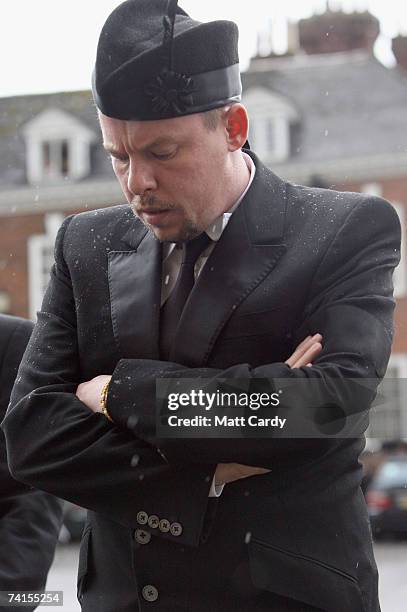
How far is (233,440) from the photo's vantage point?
2361 mm

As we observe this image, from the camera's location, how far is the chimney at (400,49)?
88.0 ft

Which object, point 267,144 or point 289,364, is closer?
point 289,364

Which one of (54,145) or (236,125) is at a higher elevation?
(236,125)

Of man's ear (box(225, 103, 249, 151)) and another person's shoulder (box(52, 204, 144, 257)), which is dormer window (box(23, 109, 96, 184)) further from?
man's ear (box(225, 103, 249, 151))

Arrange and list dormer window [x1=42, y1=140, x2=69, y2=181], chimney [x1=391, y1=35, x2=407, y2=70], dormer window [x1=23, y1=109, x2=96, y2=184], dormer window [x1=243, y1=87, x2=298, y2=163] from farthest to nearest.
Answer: chimney [x1=391, y1=35, x2=407, y2=70] → dormer window [x1=42, y1=140, x2=69, y2=181] → dormer window [x1=23, y1=109, x2=96, y2=184] → dormer window [x1=243, y1=87, x2=298, y2=163]

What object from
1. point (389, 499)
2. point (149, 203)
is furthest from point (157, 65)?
point (389, 499)

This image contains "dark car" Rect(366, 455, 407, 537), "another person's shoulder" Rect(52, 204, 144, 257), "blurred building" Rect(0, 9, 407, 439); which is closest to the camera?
"another person's shoulder" Rect(52, 204, 144, 257)

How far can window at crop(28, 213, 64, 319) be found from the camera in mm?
23562

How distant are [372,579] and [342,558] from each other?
0.27 feet

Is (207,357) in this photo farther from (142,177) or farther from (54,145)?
(54,145)

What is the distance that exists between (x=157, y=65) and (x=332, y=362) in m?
A: 0.62

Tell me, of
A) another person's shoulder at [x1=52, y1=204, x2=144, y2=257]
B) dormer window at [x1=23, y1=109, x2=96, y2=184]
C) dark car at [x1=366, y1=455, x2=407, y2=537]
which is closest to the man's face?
another person's shoulder at [x1=52, y1=204, x2=144, y2=257]

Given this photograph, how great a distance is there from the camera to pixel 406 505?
15250 mm

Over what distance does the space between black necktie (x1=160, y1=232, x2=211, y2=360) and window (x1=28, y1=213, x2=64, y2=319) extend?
2106 centimetres
